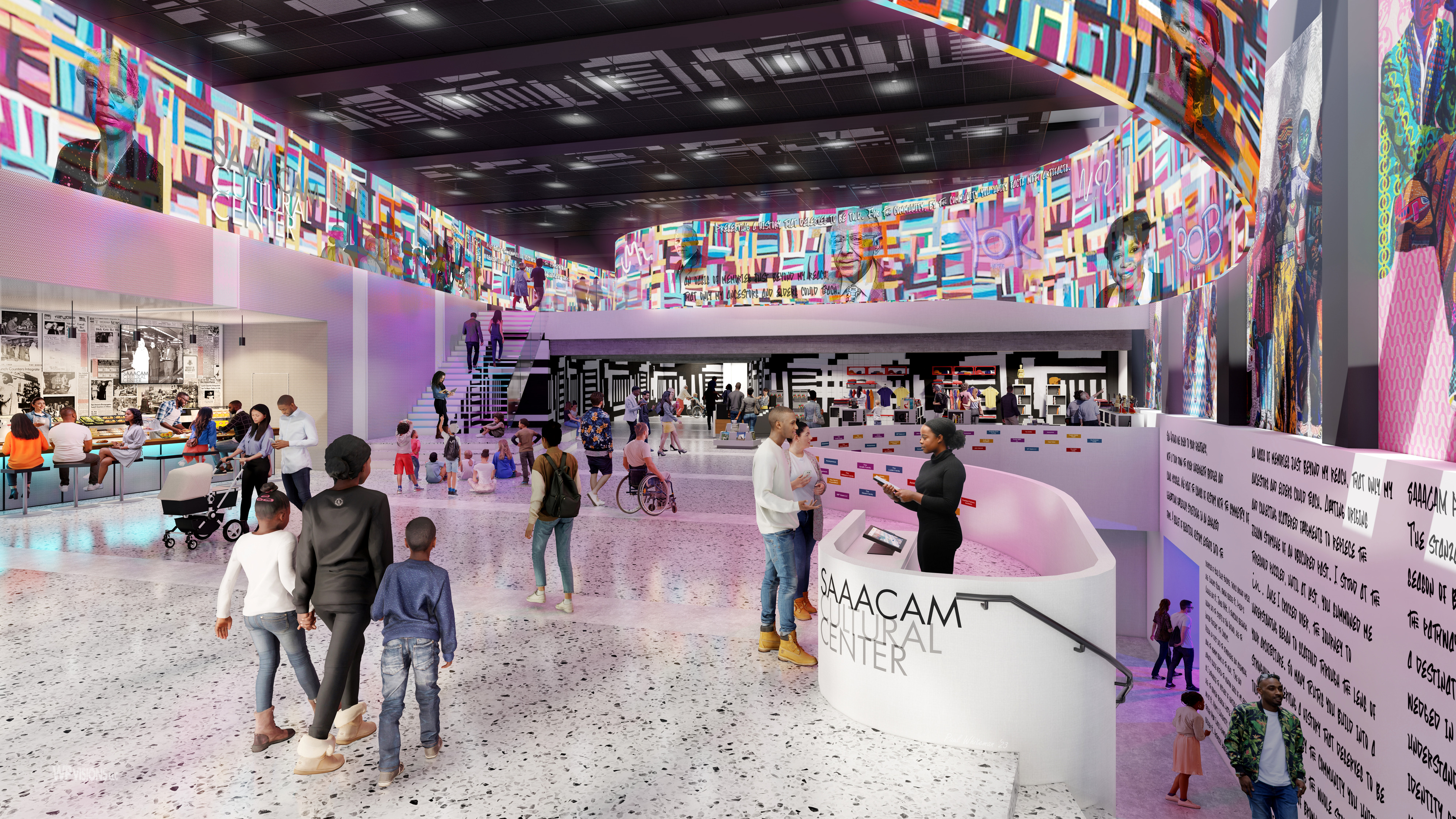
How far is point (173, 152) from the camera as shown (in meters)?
12.6

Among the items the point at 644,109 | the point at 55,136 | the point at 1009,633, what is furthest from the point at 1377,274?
the point at 55,136

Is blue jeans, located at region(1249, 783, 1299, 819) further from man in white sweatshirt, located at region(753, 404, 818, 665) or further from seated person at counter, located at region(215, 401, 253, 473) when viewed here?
seated person at counter, located at region(215, 401, 253, 473)

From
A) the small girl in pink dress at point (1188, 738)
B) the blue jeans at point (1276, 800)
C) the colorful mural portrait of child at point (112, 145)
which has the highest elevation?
the colorful mural portrait of child at point (112, 145)

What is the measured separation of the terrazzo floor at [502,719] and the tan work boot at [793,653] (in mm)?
71

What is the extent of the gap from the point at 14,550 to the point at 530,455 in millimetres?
6427

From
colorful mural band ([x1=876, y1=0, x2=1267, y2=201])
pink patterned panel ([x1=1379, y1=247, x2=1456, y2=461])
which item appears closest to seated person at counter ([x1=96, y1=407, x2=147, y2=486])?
colorful mural band ([x1=876, y1=0, x2=1267, y2=201])

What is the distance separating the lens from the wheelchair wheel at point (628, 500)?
11000mm

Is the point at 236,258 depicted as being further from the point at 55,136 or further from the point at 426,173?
the point at 426,173

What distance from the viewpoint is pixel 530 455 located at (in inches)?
510

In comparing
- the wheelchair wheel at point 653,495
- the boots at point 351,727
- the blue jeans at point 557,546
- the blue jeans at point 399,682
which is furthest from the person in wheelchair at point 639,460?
the blue jeans at point 399,682

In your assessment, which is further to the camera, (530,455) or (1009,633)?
(530,455)

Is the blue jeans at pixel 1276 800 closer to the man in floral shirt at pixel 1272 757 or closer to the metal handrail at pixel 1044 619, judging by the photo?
the man in floral shirt at pixel 1272 757

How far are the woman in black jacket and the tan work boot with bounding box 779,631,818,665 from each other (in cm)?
248

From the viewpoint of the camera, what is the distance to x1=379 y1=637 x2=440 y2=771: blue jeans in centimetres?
337
